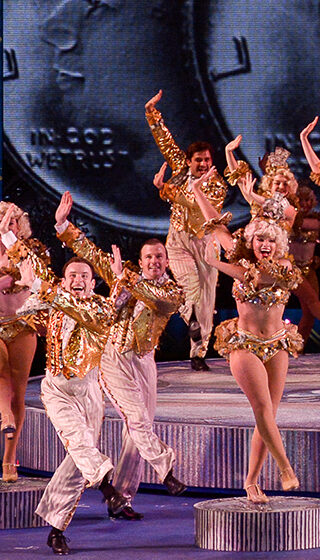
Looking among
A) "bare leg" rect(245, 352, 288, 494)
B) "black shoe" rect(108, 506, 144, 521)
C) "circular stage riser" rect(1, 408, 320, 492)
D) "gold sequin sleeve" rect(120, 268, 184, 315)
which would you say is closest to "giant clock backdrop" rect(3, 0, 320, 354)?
"circular stage riser" rect(1, 408, 320, 492)

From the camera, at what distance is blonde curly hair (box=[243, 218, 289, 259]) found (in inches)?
215

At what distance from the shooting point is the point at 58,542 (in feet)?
16.6

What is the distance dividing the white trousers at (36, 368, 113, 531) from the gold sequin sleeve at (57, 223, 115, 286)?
640 millimetres

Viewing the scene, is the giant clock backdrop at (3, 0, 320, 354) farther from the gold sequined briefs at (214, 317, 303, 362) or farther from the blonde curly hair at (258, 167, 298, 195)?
the gold sequined briefs at (214, 317, 303, 362)

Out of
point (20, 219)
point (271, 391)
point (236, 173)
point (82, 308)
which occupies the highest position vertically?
point (236, 173)

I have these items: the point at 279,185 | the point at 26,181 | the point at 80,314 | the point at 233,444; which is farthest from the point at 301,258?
the point at 80,314

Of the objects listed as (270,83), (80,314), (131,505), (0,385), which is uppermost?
(270,83)

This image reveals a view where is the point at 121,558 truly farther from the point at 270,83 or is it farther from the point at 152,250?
the point at 270,83

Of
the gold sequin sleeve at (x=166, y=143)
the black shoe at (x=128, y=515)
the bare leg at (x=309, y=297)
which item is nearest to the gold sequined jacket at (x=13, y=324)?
the black shoe at (x=128, y=515)

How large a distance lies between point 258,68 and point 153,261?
443cm

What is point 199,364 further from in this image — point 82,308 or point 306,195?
point 82,308

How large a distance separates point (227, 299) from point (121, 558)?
5262 millimetres

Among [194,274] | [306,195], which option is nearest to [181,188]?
[194,274]

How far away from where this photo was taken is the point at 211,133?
9.80 m
